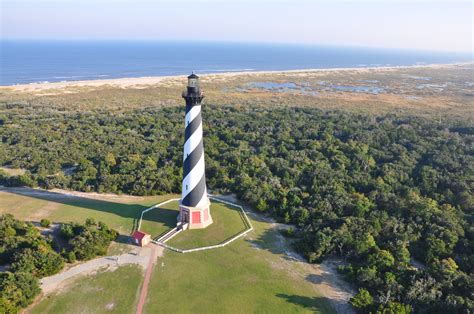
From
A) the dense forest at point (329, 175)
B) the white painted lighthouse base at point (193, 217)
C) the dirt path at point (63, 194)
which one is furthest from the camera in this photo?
the dirt path at point (63, 194)

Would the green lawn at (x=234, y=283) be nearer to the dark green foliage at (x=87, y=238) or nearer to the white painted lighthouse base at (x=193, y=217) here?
the white painted lighthouse base at (x=193, y=217)

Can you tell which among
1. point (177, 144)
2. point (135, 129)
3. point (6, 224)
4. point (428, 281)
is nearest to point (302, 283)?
point (428, 281)

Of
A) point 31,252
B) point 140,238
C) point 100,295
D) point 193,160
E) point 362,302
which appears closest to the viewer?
point 362,302

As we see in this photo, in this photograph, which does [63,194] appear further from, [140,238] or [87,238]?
[140,238]

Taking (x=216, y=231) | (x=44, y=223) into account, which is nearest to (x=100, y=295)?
(x=216, y=231)

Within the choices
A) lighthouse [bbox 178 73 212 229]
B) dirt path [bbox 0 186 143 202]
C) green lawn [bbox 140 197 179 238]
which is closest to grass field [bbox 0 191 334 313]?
green lawn [bbox 140 197 179 238]

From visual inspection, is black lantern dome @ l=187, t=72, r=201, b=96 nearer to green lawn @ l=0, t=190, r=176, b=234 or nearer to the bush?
green lawn @ l=0, t=190, r=176, b=234

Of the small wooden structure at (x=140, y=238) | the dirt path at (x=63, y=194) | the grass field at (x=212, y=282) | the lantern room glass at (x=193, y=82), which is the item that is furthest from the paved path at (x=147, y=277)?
the lantern room glass at (x=193, y=82)
